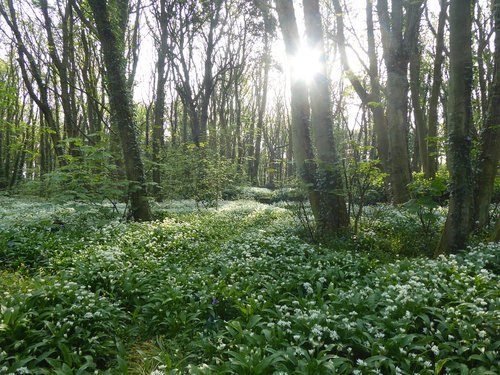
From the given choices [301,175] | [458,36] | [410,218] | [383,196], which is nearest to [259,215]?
[301,175]

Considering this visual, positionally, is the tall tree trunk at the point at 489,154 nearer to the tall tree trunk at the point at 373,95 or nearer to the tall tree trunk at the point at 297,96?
the tall tree trunk at the point at 297,96

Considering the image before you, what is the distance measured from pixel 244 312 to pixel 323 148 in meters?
5.32

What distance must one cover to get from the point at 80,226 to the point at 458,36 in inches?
372

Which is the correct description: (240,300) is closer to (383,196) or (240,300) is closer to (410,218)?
(410,218)

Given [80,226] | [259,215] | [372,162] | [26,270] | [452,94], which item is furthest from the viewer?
[259,215]

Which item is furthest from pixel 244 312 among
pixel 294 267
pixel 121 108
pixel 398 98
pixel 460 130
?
pixel 398 98

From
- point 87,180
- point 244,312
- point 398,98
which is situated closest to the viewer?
point 244,312

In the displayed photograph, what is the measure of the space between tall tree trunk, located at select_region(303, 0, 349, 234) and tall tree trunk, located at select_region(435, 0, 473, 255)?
2351mm

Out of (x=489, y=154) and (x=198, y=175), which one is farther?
(x=198, y=175)

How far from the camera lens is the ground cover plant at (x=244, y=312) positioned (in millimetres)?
3168

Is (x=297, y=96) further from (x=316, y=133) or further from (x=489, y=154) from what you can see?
(x=489, y=154)

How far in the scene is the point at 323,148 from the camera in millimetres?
8359

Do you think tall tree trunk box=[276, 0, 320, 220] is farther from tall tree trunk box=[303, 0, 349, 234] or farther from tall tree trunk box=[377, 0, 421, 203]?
tall tree trunk box=[377, 0, 421, 203]

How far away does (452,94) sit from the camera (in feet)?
20.5
